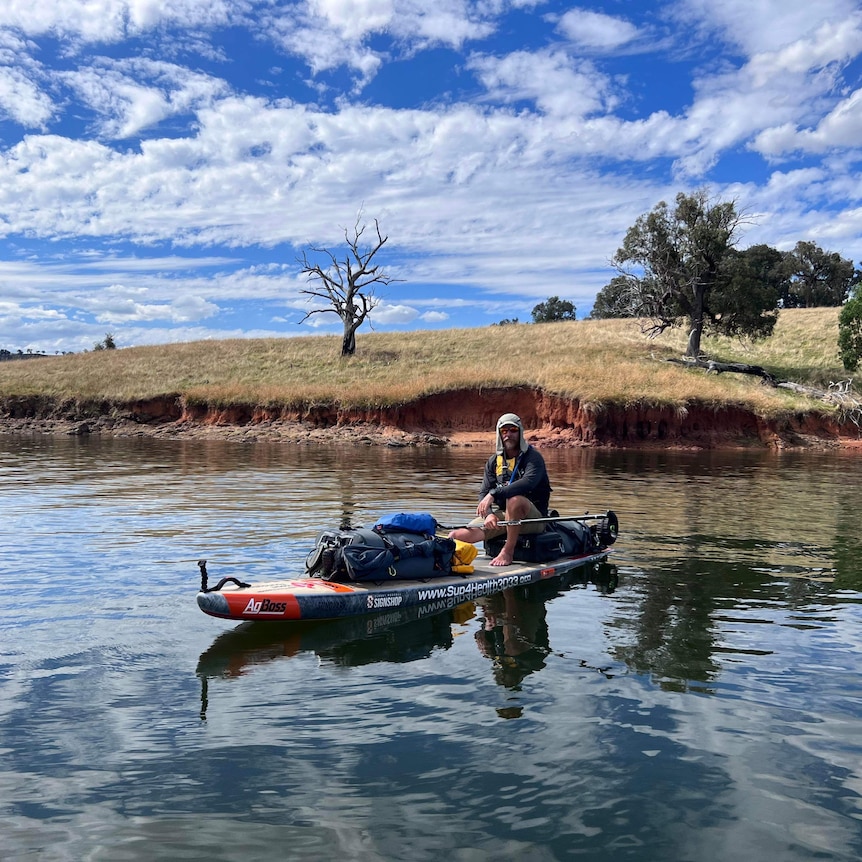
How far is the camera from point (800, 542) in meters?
12.3

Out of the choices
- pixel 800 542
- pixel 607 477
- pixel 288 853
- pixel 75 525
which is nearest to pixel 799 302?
pixel 607 477

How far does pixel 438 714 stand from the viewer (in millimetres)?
5676

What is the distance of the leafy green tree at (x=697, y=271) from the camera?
43344 mm

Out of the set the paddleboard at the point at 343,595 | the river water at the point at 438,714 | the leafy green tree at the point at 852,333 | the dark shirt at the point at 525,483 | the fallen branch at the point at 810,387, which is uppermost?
the leafy green tree at the point at 852,333

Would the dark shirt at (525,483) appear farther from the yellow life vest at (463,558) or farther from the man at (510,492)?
the yellow life vest at (463,558)

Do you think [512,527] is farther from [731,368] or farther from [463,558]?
[731,368]

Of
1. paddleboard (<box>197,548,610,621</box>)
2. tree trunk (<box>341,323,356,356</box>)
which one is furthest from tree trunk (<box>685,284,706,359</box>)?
paddleboard (<box>197,548,610,621</box>)

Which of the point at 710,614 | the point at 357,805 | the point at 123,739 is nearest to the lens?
the point at 357,805

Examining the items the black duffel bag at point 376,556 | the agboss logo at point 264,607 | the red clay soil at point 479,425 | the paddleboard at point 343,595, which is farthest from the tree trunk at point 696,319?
the agboss logo at point 264,607

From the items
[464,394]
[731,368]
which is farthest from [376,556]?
[731,368]

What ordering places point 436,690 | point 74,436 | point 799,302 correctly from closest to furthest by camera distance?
1. point 436,690
2. point 74,436
3. point 799,302

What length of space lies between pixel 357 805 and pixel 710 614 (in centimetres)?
516

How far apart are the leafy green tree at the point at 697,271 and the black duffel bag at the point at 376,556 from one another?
3863 cm

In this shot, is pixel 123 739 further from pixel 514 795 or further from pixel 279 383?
pixel 279 383
